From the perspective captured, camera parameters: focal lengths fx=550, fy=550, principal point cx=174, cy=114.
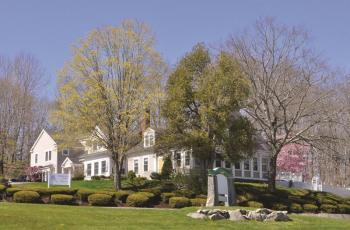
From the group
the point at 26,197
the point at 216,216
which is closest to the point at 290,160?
the point at 26,197

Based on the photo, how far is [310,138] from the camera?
138ft

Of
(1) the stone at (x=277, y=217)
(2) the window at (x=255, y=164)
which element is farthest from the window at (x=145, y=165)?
(1) the stone at (x=277, y=217)

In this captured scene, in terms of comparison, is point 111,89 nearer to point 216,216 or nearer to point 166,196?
point 166,196

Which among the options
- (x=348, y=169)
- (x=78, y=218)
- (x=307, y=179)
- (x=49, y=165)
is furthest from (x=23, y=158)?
(x=78, y=218)

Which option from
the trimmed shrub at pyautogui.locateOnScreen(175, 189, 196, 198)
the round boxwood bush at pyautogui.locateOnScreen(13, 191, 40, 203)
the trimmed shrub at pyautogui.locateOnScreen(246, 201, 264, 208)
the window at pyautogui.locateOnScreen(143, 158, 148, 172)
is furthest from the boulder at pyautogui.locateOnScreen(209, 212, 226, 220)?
the window at pyautogui.locateOnScreen(143, 158, 148, 172)

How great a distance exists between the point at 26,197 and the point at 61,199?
6.05ft

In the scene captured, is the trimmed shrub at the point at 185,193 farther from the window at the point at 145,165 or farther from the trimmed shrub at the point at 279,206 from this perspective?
the window at the point at 145,165

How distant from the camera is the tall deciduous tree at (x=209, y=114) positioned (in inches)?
1543

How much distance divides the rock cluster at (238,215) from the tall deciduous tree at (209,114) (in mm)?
16432

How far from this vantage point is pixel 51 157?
65.4 meters

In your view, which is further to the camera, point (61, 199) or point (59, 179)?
point (59, 179)

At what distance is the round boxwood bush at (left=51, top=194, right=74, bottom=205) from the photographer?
97.3ft

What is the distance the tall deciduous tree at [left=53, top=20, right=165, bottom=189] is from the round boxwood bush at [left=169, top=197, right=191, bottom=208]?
623 cm

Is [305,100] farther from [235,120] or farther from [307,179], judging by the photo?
[307,179]
